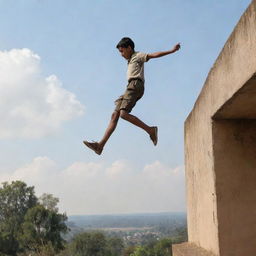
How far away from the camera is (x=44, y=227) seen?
5088cm

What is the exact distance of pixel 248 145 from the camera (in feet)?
12.4

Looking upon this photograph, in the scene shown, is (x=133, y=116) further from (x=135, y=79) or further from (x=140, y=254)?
(x=140, y=254)

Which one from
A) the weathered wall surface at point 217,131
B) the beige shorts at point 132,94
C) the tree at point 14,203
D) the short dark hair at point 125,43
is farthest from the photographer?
the tree at point 14,203

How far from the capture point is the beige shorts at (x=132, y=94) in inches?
162

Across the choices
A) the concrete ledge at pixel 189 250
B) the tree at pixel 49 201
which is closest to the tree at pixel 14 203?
the tree at pixel 49 201

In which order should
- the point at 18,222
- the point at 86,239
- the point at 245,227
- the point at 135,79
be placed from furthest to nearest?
the point at 86,239
the point at 18,222
the point at 135,79
the point at 245,227

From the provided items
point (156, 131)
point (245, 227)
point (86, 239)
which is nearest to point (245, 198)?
point (245, 227)

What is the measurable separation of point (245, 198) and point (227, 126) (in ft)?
1.99

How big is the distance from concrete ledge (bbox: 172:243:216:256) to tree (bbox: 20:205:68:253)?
47.1 metres

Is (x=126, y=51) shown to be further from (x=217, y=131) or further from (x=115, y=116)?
(x=217, y=131)

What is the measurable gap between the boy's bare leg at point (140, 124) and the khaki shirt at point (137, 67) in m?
0.33

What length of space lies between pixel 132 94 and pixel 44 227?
49.1m

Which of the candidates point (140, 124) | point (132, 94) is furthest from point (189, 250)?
point (132, 94)

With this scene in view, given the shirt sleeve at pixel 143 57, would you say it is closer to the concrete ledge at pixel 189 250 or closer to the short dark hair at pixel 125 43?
the short dark hair at pixel 125 43
